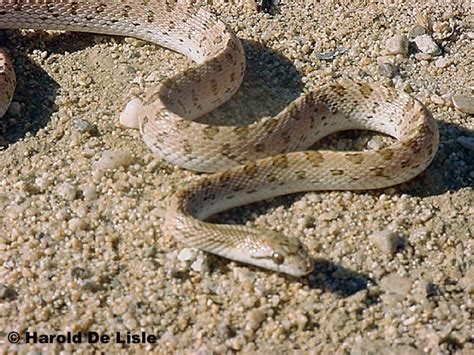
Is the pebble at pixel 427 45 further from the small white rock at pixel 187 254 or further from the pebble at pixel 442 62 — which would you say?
the small white rock at pixel 187 254

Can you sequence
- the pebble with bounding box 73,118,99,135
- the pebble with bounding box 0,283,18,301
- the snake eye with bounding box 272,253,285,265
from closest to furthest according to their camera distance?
the snake eye with bounding box 272,253,285,265
the pebble with bounding box 0,283,18,301
the pebble with bounding box 73,118,99,135

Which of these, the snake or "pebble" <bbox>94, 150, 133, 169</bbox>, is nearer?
the snake

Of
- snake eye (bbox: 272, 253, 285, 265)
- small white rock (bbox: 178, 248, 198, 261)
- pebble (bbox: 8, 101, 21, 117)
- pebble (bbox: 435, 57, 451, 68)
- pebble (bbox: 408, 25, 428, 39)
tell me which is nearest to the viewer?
snake eye (bbox: 272, 253, 285, 265)

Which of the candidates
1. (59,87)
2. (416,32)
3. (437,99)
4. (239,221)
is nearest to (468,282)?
(239,221)

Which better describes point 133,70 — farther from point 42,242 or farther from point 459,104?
point 459,104

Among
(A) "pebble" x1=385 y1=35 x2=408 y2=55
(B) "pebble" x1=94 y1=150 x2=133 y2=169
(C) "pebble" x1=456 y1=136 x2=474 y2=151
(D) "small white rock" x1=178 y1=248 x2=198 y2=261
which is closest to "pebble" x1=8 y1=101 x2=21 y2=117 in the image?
(B) "pebble" x1=94 y1=150 x2=133 y2=169

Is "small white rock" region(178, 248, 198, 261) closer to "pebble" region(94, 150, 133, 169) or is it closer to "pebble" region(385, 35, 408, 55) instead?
"pebble" region(94, 150, 133, 169)

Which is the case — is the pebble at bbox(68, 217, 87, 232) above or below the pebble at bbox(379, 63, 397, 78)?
A: below

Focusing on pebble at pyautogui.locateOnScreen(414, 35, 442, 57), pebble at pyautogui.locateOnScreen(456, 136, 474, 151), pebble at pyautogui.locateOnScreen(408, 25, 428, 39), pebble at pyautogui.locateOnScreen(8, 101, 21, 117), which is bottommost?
pebble at pyautogui.locateOnScreen(456, 136, 474, 151)
